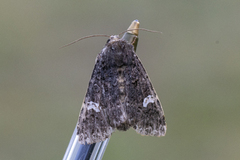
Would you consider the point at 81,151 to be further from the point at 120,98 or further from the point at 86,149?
the point at 120,98

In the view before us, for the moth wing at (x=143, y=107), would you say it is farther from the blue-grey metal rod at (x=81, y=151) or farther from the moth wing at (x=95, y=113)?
the blue-grey metal rod at (x=81, y=151)

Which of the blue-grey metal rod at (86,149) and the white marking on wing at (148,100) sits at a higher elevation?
the white marking on wing at (148,100)

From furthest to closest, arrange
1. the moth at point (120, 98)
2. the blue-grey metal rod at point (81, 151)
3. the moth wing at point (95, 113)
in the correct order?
the moth at point (120, 98)
the moth wing at point (95, 113)
the blue-grey metal rod at point (81, 151)

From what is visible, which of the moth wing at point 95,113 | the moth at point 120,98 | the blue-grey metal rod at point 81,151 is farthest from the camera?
the moth at point 120,98

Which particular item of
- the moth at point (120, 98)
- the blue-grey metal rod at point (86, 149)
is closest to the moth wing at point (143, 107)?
the moth at point (120, 98)

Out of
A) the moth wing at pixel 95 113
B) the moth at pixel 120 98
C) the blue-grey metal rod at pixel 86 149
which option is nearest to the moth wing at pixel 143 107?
the moth at pixel 120 98

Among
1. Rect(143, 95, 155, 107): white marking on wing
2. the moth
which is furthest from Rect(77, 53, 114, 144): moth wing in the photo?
Rect(143, 95, 155, 107): white marking on wing

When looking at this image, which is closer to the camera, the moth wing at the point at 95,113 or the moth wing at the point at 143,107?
the moth wing at the point at 95,113

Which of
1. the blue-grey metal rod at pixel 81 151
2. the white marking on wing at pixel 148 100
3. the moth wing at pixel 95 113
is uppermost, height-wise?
the white marking on wing at pixel 148 100
